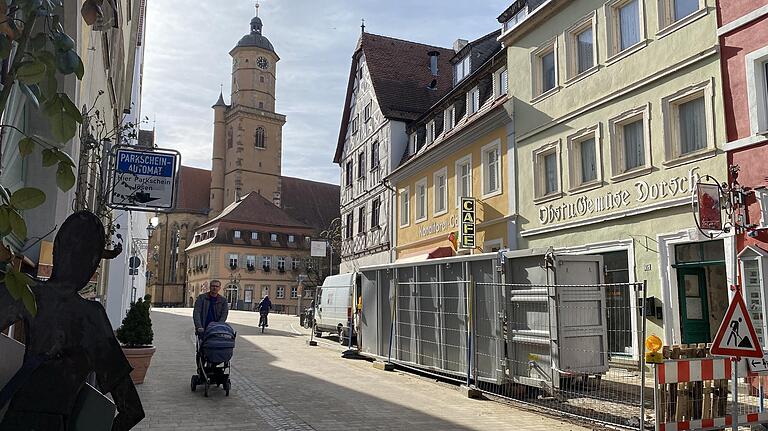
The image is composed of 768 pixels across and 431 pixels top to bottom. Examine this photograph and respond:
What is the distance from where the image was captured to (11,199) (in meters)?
1.49

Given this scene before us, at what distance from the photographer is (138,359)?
11.2 metres

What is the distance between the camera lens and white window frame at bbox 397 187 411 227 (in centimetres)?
2774

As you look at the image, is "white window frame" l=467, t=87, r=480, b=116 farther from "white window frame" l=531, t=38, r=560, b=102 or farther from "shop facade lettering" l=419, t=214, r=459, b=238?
"white window frame" l=531, t=38, r=560, b=102

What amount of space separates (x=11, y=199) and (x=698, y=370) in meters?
7.91

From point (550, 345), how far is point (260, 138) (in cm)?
8139

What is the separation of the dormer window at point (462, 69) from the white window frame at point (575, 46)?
9315mm

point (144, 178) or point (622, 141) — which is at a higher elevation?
point (622, 141)

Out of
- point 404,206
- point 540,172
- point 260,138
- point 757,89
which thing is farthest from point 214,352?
point 260,138

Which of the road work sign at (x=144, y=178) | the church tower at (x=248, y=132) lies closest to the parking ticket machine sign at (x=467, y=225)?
the road work sign at (x=144, y=178)

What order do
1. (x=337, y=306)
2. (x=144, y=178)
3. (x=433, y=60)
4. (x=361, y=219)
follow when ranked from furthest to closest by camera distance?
(x=433, y=60) < (x=361, y=219) < (x=337, y=306) < (x=144, y=178)

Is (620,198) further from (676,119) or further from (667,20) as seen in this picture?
(667,20)

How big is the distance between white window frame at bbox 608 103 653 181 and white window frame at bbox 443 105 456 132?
989cm

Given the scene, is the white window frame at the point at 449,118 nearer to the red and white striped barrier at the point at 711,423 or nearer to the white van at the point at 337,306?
the white van at the point at 337,306

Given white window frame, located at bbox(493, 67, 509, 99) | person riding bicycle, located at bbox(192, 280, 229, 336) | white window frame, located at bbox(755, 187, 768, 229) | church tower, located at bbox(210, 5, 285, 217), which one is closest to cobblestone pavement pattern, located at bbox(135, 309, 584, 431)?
person riding bicycle, located at bbox(192, 280, 229, 336)
